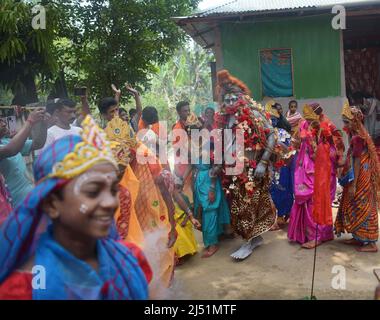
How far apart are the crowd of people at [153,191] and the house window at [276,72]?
174 centimetres

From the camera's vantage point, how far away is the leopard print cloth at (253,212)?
4.75m

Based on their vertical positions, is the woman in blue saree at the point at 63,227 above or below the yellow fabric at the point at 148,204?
above

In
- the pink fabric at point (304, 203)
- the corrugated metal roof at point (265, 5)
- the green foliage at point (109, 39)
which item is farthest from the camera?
the green foliage at point (109, 39)

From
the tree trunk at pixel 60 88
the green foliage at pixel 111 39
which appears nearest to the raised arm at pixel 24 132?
the tree trunk at pixel 60 88

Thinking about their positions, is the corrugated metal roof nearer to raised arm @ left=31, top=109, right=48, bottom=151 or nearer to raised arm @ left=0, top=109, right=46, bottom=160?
raised arm @ left=31, top=109, right=48, bottom=151

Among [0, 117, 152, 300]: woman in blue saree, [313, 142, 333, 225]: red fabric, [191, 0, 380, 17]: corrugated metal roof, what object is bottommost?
[313, 142, 333, 225]: red fabric

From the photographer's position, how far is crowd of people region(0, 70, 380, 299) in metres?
1.41

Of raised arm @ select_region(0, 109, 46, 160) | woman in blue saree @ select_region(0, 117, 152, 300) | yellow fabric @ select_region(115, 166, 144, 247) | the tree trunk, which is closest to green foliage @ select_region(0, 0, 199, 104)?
the tree trunk

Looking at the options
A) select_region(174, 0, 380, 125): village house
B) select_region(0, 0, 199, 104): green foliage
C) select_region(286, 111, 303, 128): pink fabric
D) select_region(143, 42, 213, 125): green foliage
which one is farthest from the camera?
select_region(143, 42, 213, 125): green foliage

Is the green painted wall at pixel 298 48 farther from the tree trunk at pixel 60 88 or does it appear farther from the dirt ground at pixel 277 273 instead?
the dirt ground at pixel 277 273

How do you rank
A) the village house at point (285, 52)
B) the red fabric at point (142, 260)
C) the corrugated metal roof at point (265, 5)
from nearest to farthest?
the red fabric at point (142, 260), the corrugated metal roof at point (265, 5), the village house at point (285, 52)

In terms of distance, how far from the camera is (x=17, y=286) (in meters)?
1.41

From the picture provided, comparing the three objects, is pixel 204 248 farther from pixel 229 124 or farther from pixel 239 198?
pixel 229 124

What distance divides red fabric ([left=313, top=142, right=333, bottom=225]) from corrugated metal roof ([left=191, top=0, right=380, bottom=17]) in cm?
377
